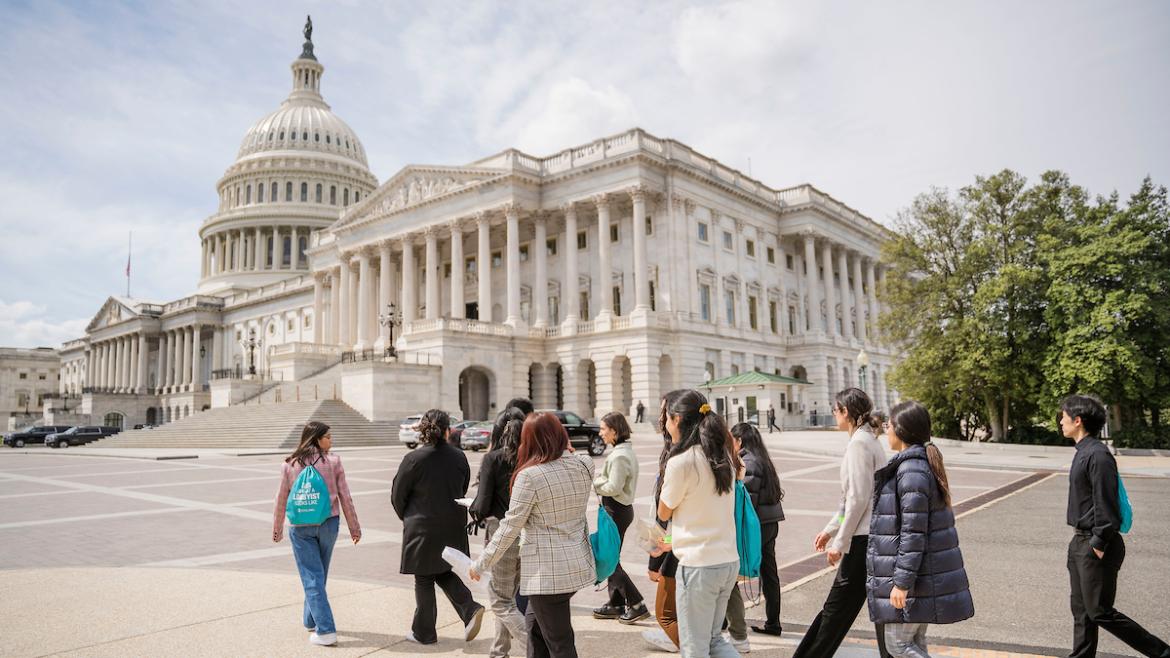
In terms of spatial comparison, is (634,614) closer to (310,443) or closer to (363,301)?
(310,443)

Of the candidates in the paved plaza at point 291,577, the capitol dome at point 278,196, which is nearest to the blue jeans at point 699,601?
the paved plaza at point 291,577

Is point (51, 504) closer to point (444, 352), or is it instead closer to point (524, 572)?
point (524, 572)

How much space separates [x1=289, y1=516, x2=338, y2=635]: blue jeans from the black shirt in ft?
19.7

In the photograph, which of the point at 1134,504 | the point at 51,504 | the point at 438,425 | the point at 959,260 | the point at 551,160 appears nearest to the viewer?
the point at 438,425

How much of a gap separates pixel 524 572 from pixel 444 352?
41.6m

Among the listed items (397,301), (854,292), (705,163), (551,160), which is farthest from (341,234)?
(854,292)

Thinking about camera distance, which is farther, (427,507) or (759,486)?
(759,486)

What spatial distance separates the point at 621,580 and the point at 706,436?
2675mm

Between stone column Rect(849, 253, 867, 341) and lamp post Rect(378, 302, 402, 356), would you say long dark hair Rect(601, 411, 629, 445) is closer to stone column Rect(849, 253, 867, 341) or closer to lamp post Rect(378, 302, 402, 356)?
lamp post Rect(378, 302, 402, 356)

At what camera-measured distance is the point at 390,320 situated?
4897 cm

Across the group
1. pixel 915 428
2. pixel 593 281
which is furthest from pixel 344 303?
pixel 915 428

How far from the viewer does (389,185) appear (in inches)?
2331

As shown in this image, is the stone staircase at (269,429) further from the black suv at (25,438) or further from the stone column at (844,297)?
the stone column at (844,297)

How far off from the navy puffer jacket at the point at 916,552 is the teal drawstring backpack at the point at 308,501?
450cm
